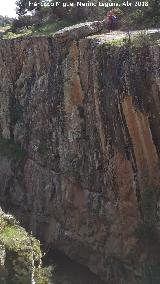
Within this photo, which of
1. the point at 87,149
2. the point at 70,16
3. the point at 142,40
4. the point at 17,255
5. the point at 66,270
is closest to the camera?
the point at 17,255

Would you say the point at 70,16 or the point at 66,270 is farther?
the point at 70,16

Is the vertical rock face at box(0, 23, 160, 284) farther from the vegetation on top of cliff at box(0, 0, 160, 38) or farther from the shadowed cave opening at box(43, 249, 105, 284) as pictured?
the vegetation on top of cliff at box(0, 0, 160, 38)

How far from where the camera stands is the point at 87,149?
22625 mm

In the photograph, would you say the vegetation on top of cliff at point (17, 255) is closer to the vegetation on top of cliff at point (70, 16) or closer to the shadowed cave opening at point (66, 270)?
the shadowed cave opening at point (66, 270)

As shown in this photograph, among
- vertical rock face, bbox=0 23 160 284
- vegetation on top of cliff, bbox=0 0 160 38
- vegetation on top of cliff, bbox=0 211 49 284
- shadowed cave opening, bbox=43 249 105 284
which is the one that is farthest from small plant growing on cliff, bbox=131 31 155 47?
shadowed cave opening, bbox=43 249 105 284

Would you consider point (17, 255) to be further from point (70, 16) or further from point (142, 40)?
point (70, 16)

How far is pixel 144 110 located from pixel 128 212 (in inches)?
174

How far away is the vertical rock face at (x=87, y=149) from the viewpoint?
63.8 feet

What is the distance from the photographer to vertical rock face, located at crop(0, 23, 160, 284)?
19438 millimetres

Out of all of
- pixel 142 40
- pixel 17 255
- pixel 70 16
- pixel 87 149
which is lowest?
pixel 17 255

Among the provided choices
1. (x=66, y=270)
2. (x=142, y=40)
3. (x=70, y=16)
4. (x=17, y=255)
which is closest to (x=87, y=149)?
(x=66, y=270)

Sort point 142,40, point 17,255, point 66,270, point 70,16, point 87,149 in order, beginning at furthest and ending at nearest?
point 70,16
point 66,270
point 87,149
point 142,40
point 17,255

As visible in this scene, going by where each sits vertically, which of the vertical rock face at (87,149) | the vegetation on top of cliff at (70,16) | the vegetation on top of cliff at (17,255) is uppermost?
Answer: the vegetation on top of cliff at (70,16)

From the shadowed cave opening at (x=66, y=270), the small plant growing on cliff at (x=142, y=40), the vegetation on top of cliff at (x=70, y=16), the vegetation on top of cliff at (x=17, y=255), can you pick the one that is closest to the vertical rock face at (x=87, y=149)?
the small plant growing on cliff at (x=142, y=40)
